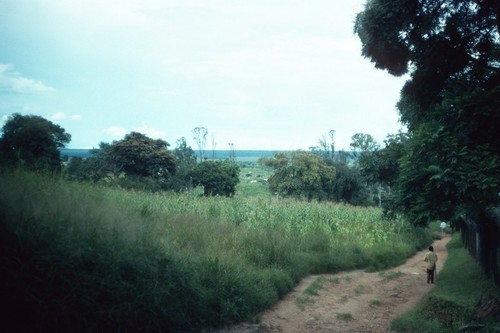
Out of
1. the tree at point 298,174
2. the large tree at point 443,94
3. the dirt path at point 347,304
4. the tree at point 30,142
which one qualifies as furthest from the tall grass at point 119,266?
the tree at point 298,174

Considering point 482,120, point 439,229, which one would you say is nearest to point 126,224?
point 482,120

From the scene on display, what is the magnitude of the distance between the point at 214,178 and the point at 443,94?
29108 millimetres

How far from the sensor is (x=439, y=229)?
3127cm

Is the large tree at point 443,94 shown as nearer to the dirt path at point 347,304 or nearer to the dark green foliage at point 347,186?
the dirt path at point 347,304

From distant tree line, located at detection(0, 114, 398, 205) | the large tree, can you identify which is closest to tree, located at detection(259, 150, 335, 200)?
distant tree line, located at detection(0, 114, 398, 205)

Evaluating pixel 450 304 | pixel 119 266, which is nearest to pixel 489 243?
pixel 450 304

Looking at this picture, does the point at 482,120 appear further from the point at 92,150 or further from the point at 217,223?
the point at 92,150

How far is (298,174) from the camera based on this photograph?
39.3 metres

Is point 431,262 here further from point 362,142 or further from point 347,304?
point 362,142

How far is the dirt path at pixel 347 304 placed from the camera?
336 inches

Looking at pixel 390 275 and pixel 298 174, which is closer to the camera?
pixel 390 275

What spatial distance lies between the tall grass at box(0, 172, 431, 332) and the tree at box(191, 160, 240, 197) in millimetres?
23875

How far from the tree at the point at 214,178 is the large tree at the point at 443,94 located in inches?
987

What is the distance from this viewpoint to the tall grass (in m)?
5.15
